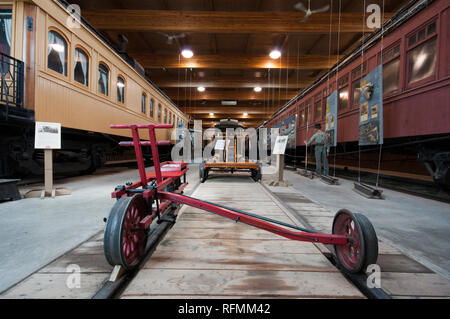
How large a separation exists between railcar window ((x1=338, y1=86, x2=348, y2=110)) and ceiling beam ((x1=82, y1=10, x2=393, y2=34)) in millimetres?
2580

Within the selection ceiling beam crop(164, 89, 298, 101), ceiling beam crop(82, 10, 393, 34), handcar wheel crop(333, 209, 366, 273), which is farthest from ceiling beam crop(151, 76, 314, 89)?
handcar wheel crop(333, 209, 366, 273)

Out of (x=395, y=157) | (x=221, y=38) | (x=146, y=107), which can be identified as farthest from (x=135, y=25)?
(x=395, y=157)

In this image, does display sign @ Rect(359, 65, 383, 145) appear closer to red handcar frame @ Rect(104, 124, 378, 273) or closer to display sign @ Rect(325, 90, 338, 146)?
display sign @ Rect(325, 90, 338, 146)

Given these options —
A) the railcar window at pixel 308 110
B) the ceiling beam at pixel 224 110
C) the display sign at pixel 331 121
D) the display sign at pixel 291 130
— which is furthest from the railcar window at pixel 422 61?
the ceiling beam at pixel 224 110

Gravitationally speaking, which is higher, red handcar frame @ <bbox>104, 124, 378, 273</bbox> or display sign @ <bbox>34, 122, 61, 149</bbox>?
display sign @ <bbox>34, 122, 61, 149</bbox>

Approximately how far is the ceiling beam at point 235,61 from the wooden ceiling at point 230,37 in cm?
5

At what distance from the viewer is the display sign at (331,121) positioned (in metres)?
6.48

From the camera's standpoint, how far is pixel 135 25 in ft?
24.8

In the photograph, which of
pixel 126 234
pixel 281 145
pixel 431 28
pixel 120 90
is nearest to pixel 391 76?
pixel 431 28

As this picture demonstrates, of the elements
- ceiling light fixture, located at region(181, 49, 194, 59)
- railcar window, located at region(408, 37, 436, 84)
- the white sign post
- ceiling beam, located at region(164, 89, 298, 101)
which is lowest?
the white sign post

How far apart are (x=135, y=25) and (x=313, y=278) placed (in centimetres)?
925

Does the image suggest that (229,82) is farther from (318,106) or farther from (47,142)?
(47,142)

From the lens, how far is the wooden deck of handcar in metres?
1.30

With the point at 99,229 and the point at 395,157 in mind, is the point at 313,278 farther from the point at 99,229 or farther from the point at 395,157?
the point at 395,157
